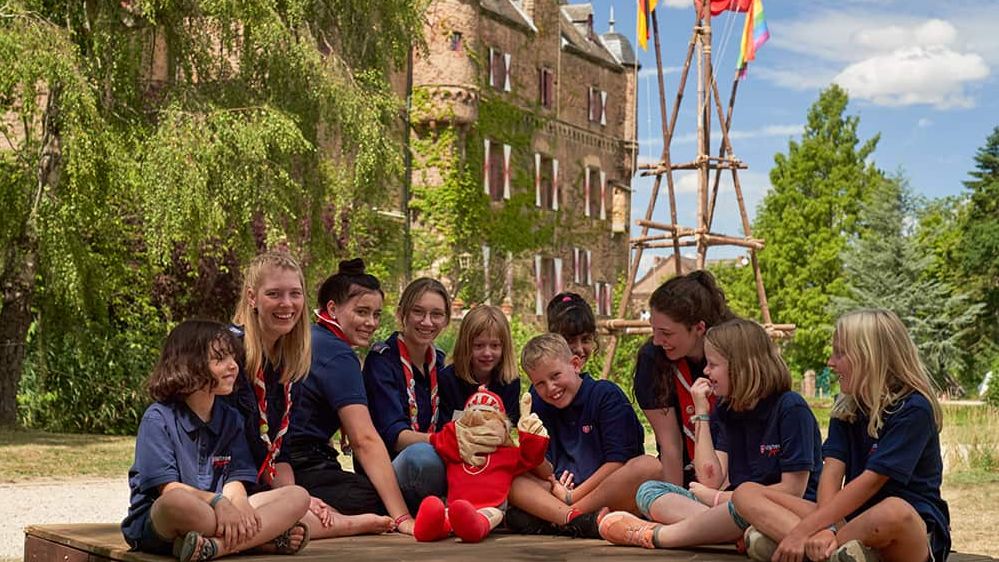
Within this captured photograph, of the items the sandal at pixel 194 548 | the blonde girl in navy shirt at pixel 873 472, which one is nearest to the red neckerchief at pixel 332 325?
the sandal at pixel 194 548

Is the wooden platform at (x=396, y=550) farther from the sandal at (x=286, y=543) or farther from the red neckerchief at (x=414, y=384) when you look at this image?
the red neckerchief at (x=414, y=384)

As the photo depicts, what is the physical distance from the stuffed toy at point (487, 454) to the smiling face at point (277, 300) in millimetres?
847

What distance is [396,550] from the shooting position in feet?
16.7

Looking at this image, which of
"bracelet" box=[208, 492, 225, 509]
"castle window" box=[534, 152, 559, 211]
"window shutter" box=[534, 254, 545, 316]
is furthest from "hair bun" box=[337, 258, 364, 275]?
"castle window" box=[534, 152, 559, 211]

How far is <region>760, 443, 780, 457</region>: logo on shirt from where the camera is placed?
17.1 ft

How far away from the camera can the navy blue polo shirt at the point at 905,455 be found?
4.64m

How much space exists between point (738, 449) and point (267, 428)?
5.97 ft

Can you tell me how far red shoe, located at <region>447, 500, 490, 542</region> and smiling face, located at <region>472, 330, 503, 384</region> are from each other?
3.36 ft

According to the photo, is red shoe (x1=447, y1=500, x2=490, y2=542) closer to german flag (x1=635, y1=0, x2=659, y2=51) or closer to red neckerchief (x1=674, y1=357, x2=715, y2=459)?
red neckerchief (x1=674, y1=357, x2=715, y2=459)

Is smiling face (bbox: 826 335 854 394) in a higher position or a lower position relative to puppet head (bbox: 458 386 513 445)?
higher

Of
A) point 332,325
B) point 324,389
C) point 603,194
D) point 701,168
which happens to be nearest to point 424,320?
point 332,325

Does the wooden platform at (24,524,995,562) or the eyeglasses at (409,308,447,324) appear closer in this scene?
the wooden platform at (24,524,995,562)

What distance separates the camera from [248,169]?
53.5ft

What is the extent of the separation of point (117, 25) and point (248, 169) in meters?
2.43
